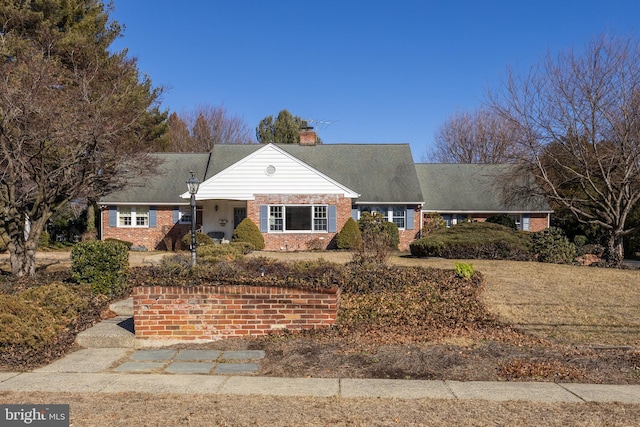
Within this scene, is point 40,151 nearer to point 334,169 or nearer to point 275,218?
point 275,218

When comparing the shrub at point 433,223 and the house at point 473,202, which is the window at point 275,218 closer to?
the shrub at point 433,223

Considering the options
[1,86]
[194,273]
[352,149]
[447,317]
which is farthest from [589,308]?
[352,149]

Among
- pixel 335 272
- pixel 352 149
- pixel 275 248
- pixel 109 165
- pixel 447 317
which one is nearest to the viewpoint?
pixel 447 317

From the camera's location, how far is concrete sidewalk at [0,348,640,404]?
207 inches

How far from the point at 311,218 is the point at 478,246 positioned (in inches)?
344

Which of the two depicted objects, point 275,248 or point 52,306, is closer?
point 52,306

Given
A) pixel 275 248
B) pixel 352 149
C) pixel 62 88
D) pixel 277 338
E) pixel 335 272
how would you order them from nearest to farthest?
pixel 277 338 → pixel 335 272 → pixel 62 88 → pixel 275 248 → pixel 352 149

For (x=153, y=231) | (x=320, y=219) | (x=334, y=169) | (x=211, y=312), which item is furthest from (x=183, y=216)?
(x=211, y=312)

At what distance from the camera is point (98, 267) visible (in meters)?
10.1

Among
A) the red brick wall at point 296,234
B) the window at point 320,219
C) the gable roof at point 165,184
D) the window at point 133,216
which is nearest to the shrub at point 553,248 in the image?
the red brick wall at point 296,234

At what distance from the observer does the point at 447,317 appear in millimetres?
8641

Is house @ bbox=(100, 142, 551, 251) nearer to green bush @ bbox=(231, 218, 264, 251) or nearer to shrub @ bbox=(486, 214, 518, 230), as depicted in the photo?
green bush @ bbox=(231, 218, 264, 251)

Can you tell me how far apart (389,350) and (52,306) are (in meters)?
4.90

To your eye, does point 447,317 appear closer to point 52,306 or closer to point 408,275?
point 408,275
